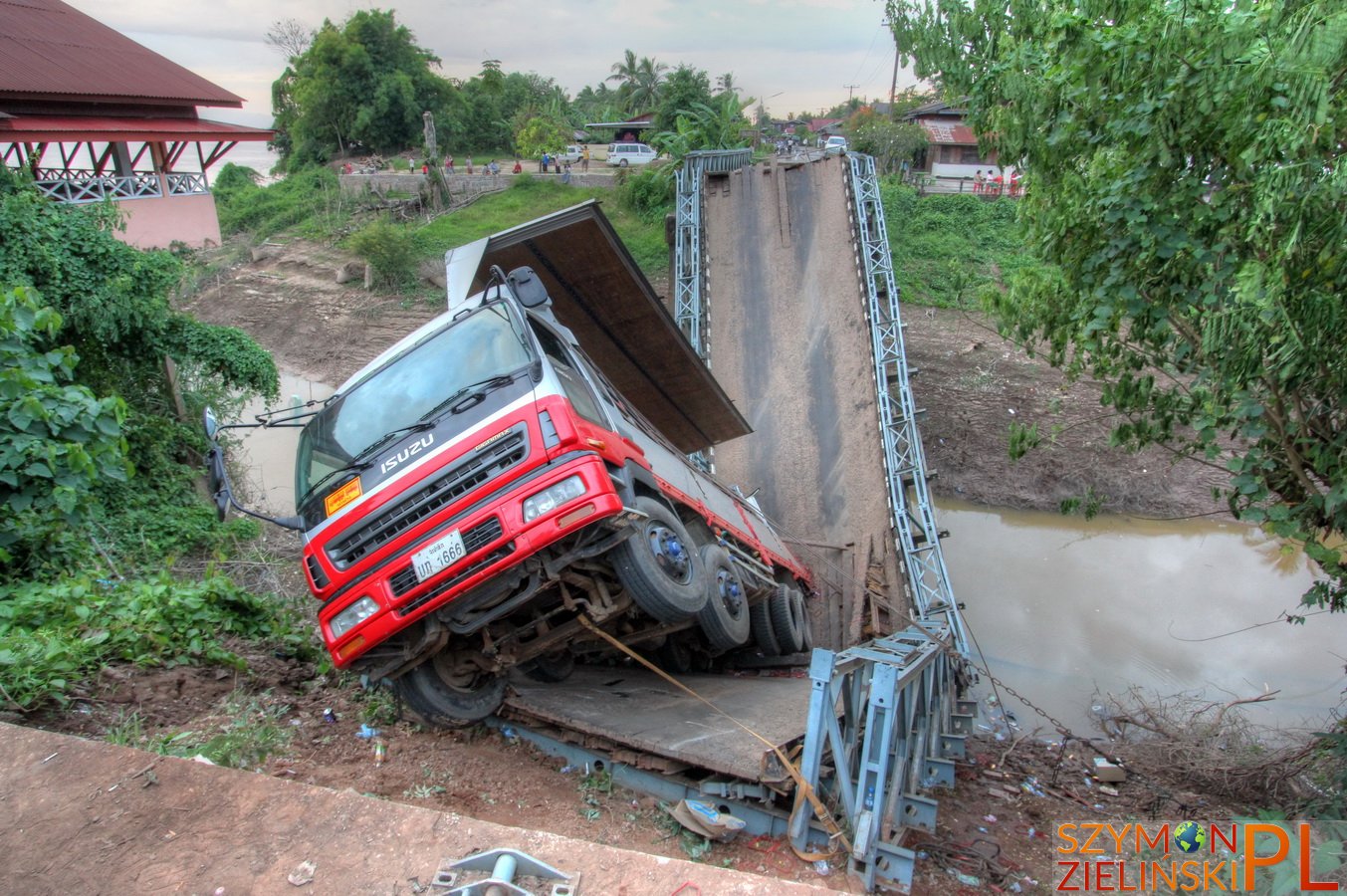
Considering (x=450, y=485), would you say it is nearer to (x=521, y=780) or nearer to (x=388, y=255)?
(x=521, y=780)

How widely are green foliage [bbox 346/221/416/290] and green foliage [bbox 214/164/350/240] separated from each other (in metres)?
5.10

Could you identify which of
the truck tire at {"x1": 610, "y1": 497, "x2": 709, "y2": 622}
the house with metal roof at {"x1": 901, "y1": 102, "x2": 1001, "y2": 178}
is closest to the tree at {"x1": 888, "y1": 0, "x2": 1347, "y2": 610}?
the truck tire at {"x1": 610, "y1": 497, "x2": 709, "y2": 622}

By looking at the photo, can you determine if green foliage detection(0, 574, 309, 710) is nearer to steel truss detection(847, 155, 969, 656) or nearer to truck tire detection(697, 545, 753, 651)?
truck tire detection(697, 545, 753, 651)

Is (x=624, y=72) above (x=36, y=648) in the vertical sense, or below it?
above

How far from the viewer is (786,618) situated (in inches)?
295

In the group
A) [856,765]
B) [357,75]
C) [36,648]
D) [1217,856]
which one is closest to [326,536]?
[36,648]

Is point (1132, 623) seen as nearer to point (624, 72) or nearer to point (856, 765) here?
point (856, 765)

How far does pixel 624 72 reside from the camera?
4878 cm

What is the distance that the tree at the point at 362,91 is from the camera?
117 ft

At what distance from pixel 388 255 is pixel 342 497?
65.4ft

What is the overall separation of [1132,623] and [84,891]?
13.5 m

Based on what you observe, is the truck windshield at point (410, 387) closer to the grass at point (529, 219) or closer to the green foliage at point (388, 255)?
the grass at point (529, 219)

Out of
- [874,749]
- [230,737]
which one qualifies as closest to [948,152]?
[874,749]

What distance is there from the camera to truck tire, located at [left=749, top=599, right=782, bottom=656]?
731cm
